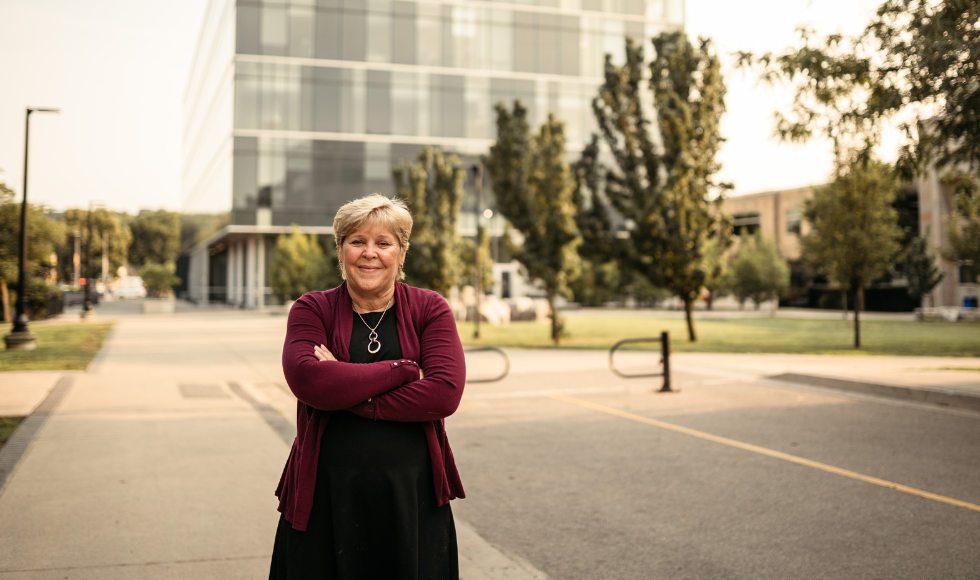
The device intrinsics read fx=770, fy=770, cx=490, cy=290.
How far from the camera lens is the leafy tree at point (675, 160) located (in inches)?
944

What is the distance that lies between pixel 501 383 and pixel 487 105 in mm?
39869

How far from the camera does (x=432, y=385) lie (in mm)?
2699

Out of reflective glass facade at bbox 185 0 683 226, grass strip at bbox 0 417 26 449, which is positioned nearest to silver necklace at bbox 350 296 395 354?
grass strip at bbox 0 417 26 449

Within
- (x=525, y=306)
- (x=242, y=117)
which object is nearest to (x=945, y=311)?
(x=525, y=306)

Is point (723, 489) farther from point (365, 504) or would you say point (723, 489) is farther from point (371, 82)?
point (371, 82)

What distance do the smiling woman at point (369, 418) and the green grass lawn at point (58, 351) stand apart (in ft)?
46.9

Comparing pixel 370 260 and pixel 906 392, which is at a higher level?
pixel 370 260

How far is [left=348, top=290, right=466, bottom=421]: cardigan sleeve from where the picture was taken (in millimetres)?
2654

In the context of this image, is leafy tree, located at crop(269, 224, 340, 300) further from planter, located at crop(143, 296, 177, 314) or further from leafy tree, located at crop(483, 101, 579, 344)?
leafy tree, located at crop(483, 101, 579, 344)

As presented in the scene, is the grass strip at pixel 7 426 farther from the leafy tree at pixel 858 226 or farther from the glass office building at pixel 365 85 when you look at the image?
the glass office building at pixel 365 85

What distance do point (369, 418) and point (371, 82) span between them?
48906mm

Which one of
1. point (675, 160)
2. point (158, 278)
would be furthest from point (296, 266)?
point (675, 160)

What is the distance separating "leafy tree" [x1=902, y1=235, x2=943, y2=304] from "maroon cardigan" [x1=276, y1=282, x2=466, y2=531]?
153 ft

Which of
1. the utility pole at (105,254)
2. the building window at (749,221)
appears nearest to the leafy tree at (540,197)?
the building window at (749,221)
